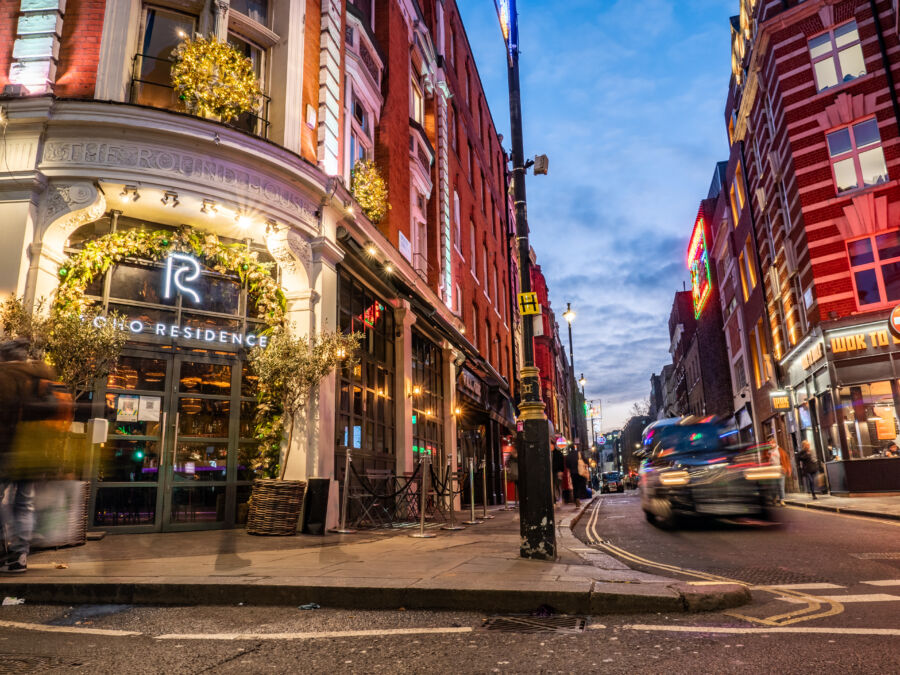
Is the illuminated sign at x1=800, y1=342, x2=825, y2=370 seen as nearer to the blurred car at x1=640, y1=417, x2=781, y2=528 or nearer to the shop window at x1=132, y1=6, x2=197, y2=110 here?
the blurred car at x1=640, y1=417, x2=781, y2=528

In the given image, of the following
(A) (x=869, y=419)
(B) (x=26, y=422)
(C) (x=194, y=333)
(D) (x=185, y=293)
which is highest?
(D) (x=185, y=293)

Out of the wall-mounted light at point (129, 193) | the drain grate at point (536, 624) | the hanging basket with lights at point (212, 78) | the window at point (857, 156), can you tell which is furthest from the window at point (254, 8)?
the window at point (857, 156)

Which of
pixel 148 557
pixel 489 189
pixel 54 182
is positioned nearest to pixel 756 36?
pixel 489 189

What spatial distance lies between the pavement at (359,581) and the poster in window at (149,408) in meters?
2.57

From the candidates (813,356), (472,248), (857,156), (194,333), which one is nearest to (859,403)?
(813,356)

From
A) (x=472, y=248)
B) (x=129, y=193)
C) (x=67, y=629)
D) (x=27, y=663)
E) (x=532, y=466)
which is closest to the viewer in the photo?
(x=27, y=663)

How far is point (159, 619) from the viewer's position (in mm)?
4410

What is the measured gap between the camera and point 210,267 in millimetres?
10836

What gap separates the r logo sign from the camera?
1032 cm

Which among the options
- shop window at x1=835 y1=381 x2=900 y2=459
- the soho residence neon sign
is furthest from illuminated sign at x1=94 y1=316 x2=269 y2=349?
shop window at x1=835 y1=381 x2=900 y2=459

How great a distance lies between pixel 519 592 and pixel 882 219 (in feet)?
73.3

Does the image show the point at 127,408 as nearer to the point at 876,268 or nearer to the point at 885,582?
the point at 885,582

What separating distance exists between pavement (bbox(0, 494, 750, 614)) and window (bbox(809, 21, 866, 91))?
2293 cm

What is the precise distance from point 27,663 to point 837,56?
28.2 metres
